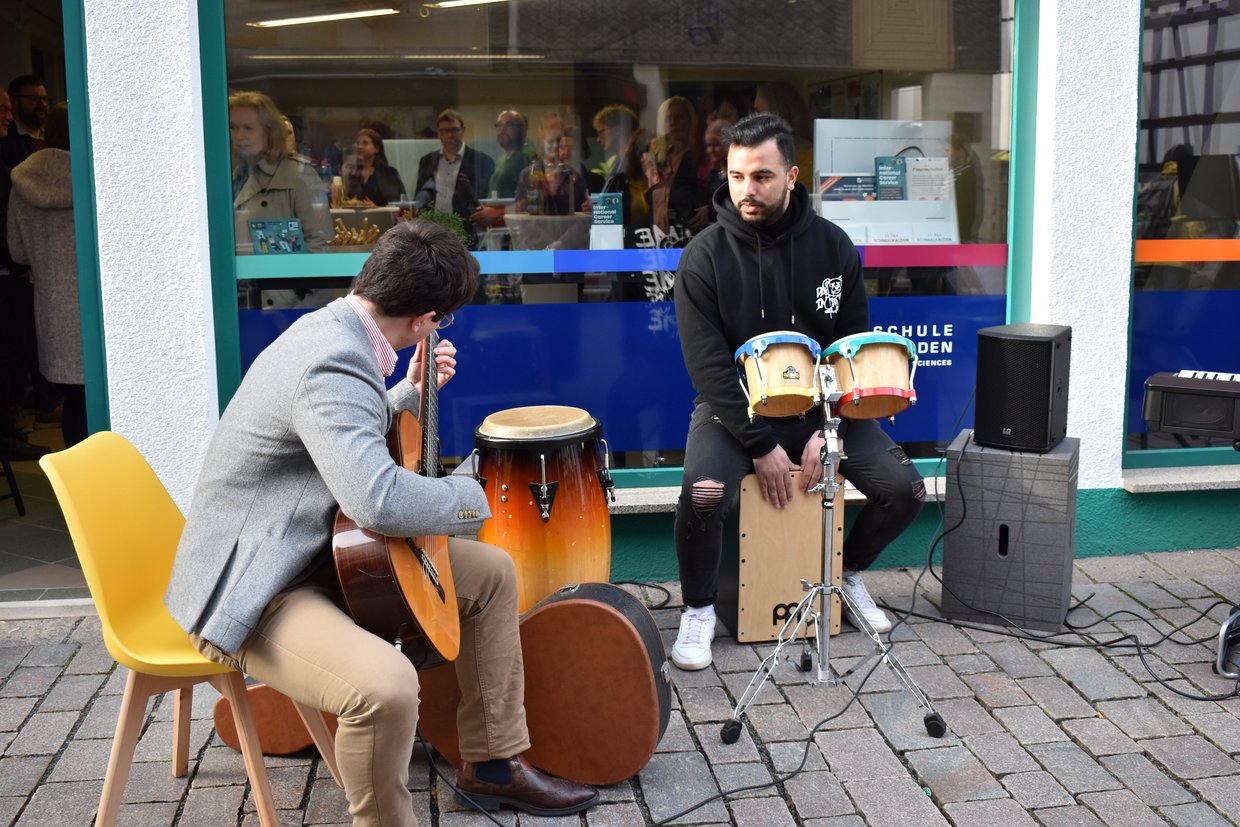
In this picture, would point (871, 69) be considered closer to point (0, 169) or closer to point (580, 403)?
point (580, 403)

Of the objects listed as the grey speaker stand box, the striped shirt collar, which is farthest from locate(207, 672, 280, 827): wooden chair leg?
the grey speaker stand box

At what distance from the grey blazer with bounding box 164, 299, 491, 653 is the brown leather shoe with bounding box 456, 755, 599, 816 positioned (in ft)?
2.42

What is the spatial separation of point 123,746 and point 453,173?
259 cm

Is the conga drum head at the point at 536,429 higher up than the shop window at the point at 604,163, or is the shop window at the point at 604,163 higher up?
the shop window at the point at 604,163

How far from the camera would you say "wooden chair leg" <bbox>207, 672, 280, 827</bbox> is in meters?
2.86

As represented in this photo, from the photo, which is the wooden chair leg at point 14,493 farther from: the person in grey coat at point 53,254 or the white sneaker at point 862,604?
the white sneaker at point 862,604

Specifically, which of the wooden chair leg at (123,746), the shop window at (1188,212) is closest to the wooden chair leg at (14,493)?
the wooden chair leg at (123,746)

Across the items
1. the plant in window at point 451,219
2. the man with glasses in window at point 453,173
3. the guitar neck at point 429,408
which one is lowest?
the guitar neck at point 429,408

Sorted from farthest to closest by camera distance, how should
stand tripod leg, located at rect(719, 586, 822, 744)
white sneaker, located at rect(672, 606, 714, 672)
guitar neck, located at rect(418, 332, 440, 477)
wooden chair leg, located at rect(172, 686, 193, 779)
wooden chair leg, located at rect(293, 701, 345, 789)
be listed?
white sneaker, located at rect(672, 606, 714, 672), stand tripod leg, located at rect(719, 586, 822, 744), wooden chair leg, located at rect(172, 686, 193, 779), guitar neck, located at rect(418, 332, 440, 477), wooden chair leg, located at rect(293, 701, 345, 789)

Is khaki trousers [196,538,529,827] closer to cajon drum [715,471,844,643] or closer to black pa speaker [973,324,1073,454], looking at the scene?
cajon drum [715,471,844,643]

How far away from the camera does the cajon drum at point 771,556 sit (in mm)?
4148

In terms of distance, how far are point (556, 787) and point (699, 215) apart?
2525mm

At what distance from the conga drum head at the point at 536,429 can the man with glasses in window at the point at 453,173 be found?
1131mm

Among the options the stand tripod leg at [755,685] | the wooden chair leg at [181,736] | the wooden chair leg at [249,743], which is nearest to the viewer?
the wooden chair leg at [249,743]
